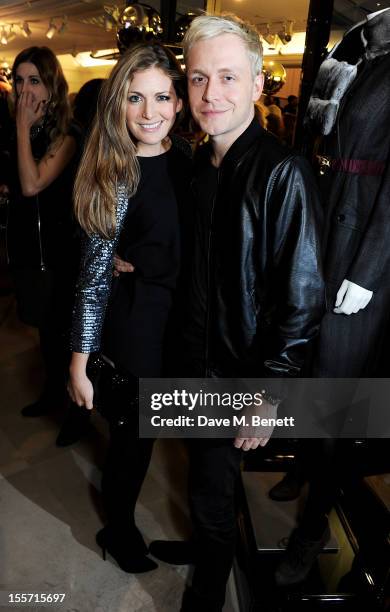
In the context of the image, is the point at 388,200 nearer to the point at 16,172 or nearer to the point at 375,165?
the point at 375,165

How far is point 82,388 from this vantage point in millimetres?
1376

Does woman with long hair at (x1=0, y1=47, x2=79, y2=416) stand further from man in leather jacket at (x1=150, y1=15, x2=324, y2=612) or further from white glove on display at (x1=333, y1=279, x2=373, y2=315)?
white glove on display at (x1=333, y1=279, x2=373, y2=315)

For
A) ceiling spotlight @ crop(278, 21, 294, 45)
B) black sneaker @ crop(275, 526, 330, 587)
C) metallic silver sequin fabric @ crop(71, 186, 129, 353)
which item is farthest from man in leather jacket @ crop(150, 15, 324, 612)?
ceiling spotlight @ crop(278, 21, 294, 45)

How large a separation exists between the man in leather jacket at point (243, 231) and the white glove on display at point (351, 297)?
0.64 feet

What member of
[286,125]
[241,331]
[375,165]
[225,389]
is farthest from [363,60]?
[286,125]

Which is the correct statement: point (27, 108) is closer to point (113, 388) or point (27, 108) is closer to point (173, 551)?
point (113, 388)

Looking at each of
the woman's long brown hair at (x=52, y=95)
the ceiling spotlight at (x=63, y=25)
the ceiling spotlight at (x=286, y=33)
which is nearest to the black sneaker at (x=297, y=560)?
the woman's long brown hair at (x=52, y=95)

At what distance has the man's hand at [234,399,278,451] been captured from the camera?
3.73 feet

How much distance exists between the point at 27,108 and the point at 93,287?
47.6 inches

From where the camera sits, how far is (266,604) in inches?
57.2

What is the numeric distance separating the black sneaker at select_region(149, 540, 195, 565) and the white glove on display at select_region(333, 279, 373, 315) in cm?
108

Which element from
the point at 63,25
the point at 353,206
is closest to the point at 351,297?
the point at 353,206

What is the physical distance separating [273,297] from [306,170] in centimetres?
30

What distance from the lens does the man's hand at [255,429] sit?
114 centimetres
